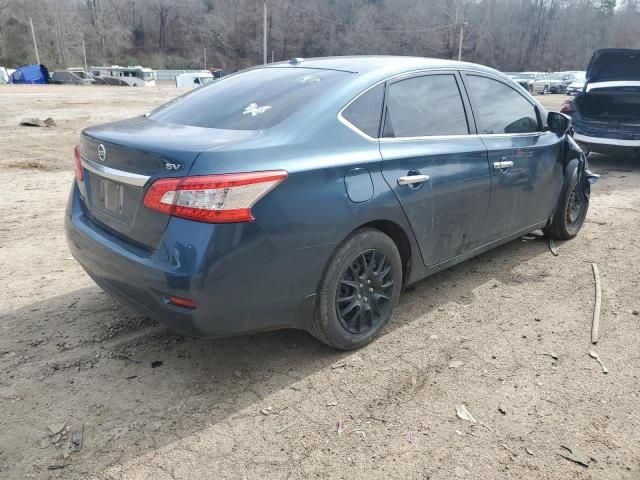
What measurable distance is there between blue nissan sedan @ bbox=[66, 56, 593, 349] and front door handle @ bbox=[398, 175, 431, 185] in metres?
0.01

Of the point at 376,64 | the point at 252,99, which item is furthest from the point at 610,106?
the point at 252,99

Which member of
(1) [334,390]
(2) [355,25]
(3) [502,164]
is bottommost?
(1) [334,390]

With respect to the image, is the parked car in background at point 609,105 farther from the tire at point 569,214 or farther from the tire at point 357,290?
the tire at point 357,290

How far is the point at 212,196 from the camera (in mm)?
2438

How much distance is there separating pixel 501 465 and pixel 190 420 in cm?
147

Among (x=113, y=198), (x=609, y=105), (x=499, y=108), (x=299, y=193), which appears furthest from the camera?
(x=609, y=105)

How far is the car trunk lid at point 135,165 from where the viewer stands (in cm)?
255

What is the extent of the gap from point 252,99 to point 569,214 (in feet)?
11.7

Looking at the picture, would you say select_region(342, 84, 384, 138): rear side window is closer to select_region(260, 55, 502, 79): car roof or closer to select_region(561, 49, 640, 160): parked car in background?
select_region(260, 55, 502, 79): car roof

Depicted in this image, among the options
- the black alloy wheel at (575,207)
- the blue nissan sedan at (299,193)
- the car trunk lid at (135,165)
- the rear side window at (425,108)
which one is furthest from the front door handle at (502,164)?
the car trunk lid at (135,165)

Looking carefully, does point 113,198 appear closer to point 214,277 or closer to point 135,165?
point 135,165

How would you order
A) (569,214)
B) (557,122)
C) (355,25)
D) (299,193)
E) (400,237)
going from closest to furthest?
(299,193)
(400,237)
(557,122)
(569,214)
(355,25)

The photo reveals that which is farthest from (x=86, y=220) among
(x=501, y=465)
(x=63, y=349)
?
(x=501, y=465)

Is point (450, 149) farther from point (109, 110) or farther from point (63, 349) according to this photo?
point (109, 110)
